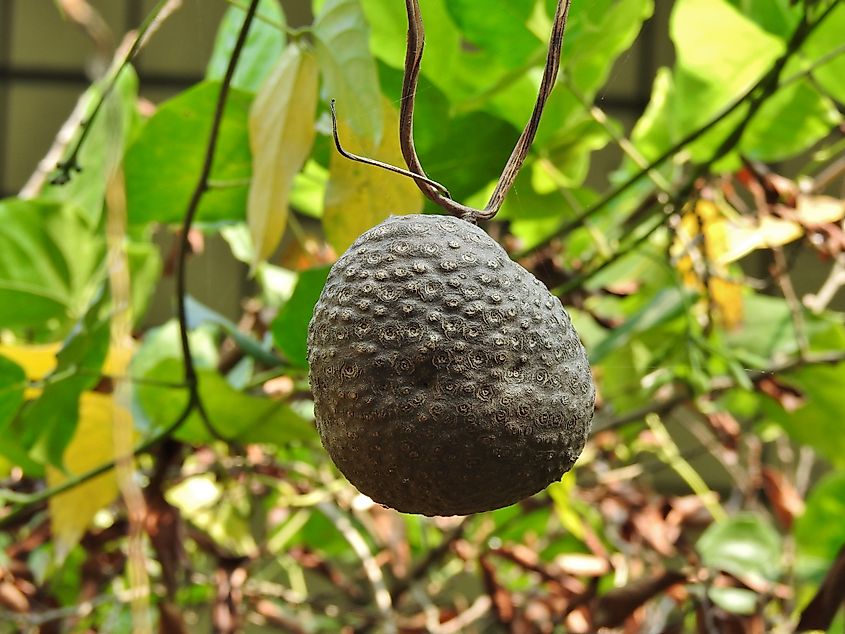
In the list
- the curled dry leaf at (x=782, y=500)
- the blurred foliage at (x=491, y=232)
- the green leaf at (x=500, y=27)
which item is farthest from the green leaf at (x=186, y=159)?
the curled dry leaf at (x=782, y=500)

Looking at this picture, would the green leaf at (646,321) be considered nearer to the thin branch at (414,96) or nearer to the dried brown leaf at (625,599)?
the dried brown leaf at (625,599)

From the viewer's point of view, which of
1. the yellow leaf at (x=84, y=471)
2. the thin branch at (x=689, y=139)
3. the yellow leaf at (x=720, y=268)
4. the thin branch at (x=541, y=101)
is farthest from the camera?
the yellow leaf at (x=720, y=268)

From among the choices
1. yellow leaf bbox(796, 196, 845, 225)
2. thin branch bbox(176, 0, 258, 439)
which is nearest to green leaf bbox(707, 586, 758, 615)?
yellow leaf bbox(796, 196, 845, 225)

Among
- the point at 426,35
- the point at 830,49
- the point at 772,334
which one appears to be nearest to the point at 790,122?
the point at 830,49

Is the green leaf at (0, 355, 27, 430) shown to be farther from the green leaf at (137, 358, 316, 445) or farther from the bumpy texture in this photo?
the bumpy texture

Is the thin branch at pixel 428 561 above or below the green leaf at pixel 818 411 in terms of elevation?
below

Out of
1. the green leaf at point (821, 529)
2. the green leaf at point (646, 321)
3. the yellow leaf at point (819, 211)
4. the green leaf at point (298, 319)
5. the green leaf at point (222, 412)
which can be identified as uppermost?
the yellow leaf at point (819, 211)
